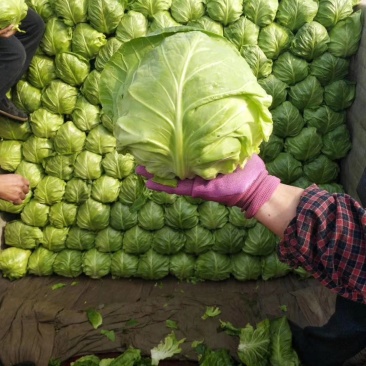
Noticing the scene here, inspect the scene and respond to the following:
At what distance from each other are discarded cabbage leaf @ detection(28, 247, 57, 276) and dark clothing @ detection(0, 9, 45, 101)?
5.41ft

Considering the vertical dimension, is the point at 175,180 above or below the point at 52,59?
above

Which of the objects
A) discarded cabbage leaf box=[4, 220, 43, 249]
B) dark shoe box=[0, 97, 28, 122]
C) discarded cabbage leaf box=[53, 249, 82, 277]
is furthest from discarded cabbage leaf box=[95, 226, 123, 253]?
dark shoe box=[0, 97, 28, 122]

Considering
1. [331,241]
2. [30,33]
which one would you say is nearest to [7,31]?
[30,33]

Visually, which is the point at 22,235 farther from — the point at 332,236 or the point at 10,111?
the point at 332,236

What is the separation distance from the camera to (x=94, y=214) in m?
4.14

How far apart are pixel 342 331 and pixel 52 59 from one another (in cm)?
344

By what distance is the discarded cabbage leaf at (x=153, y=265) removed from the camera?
166 inches

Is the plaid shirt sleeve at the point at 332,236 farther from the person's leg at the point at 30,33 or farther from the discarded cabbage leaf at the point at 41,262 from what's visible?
the discarded cabbage leaf at the point at 41,262

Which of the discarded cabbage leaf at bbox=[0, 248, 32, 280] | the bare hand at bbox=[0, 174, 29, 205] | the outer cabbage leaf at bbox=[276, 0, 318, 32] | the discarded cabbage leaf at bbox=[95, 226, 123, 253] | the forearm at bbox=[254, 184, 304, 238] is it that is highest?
the outer cabbage leaf at bbox=[276, 0, 318, 32]

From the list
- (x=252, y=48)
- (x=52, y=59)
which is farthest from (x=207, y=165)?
(x=52, y=59)

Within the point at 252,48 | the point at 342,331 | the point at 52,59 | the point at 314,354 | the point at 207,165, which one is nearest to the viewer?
the point at 207,165

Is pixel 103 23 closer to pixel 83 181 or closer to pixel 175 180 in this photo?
pixel 83 181

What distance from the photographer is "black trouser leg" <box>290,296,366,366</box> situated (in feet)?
8.36

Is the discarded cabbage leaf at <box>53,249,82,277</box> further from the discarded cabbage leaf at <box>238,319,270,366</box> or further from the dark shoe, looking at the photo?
the discarded cabbage leaf at <box>238,319,270,366</box>
